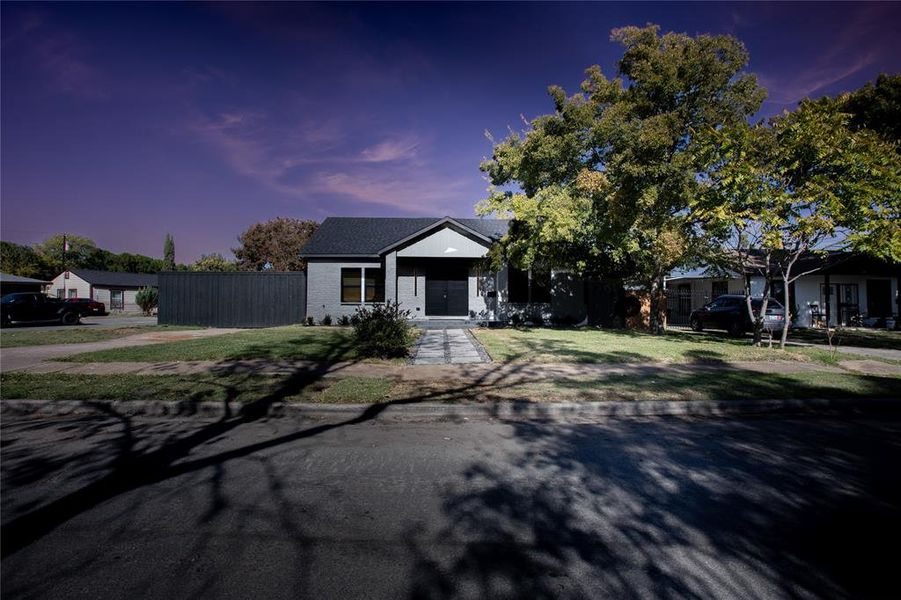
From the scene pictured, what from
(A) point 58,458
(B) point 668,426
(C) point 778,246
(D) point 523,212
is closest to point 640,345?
(C) point 778,246

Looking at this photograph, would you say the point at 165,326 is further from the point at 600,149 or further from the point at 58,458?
the point at 600,149

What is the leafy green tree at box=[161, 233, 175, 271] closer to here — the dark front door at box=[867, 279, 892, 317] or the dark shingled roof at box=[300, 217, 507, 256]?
the dark shingled roof at box=[300, 217, 507, 256]

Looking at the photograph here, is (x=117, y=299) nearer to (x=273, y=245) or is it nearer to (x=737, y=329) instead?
(x=273, y=245)

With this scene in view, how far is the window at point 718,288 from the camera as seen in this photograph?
91.6 feet

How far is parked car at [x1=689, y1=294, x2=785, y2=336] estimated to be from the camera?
17.3 m

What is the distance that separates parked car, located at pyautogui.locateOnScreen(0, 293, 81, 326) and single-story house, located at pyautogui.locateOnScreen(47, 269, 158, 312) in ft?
80.1

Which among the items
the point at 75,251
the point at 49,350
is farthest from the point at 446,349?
the point at 75,251

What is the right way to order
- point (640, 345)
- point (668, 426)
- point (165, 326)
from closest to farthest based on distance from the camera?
1. point (668, 426)
2. point (640, 345)
3. point (165, 326)

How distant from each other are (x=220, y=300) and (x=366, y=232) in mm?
8211

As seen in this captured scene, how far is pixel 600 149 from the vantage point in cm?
1669

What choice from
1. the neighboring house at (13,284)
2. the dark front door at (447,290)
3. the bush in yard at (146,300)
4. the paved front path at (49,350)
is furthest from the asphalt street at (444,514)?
the neighboring house at (13,284)

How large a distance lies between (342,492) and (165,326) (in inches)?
791

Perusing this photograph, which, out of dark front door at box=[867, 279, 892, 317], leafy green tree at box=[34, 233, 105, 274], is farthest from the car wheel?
leafy green tree at box=[34, 233, 105, 274]

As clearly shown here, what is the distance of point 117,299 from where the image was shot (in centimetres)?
4888
